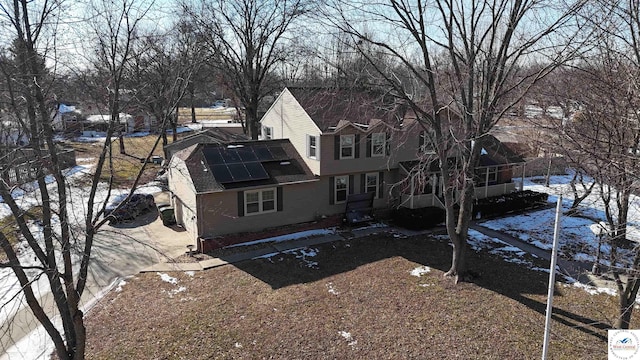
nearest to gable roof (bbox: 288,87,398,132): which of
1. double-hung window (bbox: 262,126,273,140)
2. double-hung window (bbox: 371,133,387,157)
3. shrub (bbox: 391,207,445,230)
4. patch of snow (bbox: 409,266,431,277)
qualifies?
double-hung window (bbox: 371,133,387,157)

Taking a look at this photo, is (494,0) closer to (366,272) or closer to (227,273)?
(366,272)

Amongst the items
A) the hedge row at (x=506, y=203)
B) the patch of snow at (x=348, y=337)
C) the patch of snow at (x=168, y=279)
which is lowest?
the patch of snow at (x=348, y=337)

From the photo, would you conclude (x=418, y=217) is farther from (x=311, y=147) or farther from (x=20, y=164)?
(x=20, y=164)

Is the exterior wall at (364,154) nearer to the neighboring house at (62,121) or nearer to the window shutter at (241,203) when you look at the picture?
the window shutter at (241,203)

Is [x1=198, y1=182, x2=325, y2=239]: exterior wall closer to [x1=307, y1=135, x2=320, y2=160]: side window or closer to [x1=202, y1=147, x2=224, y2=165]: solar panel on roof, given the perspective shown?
[x1=307, y1=135, x2=320, y2=160]: side window

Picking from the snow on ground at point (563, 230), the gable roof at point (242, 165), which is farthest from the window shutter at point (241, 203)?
the snow on ground at point (563, 230)

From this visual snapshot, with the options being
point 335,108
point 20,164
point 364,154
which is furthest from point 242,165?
point 20,164

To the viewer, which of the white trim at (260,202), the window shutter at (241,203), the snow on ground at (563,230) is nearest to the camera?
the snow on ground at (563,230)
